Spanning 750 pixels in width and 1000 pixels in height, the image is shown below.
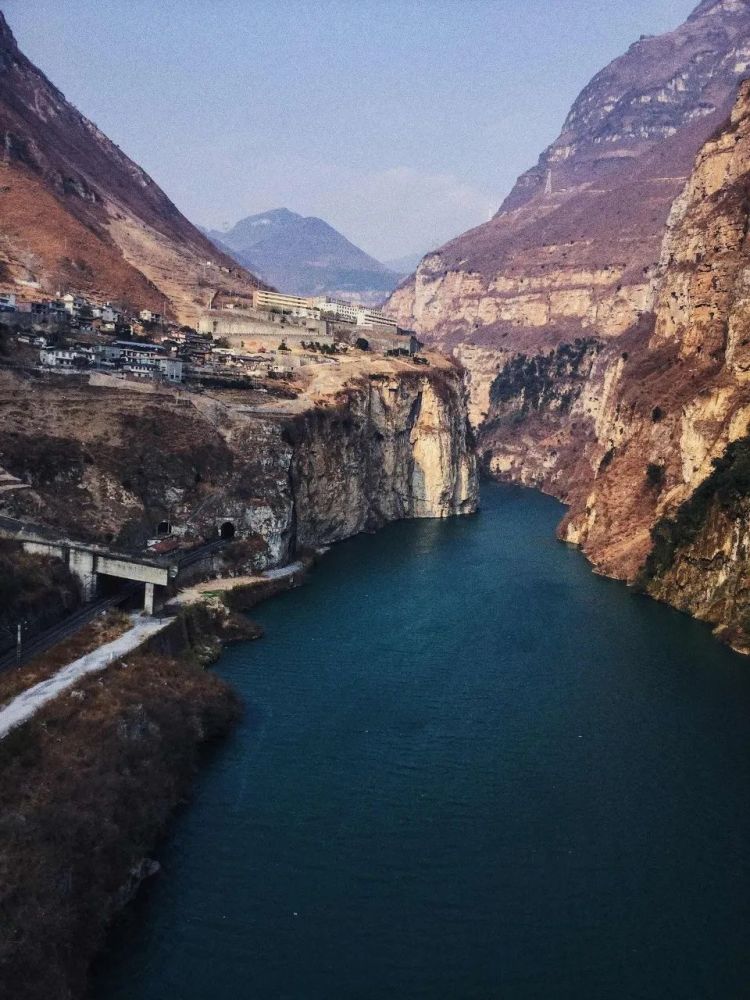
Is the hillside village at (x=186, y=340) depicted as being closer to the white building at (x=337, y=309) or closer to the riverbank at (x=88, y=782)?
the white building at (x=337, y=309)

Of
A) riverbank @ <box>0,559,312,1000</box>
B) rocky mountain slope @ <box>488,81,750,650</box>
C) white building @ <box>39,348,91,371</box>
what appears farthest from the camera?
white building @ <box>39,348,91,371</box>

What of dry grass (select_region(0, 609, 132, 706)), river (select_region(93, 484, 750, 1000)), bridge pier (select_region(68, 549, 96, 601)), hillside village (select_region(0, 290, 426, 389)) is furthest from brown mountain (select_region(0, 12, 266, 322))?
river (select_region(93, 484, 750, 1000))

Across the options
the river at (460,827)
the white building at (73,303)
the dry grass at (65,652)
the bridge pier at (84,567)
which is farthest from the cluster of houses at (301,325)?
the dry grass at (65,652)

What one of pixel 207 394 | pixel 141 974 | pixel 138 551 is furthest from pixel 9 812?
pixel 207 394

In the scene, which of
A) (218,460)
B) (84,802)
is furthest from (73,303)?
(84,802)

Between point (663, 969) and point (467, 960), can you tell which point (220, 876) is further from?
point (663, 969)

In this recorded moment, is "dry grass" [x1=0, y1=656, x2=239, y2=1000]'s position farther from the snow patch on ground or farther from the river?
the river
